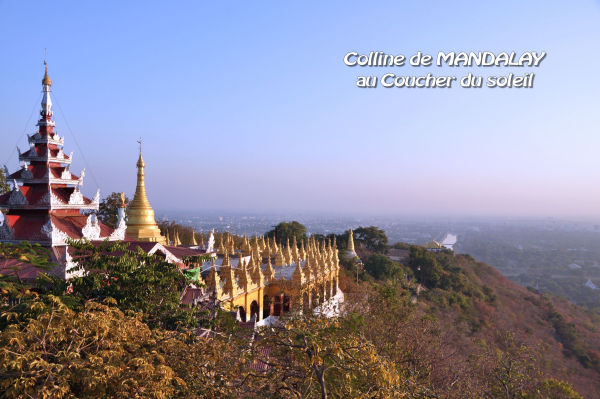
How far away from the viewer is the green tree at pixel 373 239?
69062mm

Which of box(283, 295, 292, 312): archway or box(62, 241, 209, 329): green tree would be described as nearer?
box(62, 241, 209, 329): green tree

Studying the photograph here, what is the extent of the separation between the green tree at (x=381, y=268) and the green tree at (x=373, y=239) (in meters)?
16.8

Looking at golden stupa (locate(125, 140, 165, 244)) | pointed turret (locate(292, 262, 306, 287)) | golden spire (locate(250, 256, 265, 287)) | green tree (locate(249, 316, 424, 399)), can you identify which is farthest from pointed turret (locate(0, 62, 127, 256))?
green tree (locate(249, 316, 424, 399))

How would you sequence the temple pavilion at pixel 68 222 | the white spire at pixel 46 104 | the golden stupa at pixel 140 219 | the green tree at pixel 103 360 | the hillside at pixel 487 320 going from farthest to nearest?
the hillside at pixel 487 320 → the golden stupa at pixel 140 219 → the white spire at pixel 46 104 → the temple pavilion at pixel 68 222 → the green tree at pixel 103 360

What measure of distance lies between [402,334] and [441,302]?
33.4 meters

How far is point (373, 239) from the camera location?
228ft

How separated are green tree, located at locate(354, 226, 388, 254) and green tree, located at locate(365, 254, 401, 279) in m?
16.8

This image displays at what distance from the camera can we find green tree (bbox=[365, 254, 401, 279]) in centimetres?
5060

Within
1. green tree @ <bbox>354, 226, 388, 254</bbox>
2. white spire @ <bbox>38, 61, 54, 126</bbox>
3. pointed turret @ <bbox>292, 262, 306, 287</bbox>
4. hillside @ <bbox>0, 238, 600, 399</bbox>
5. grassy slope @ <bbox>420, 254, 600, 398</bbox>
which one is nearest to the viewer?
hillside @ <bbox>0, 238, 600, 399</bbox>

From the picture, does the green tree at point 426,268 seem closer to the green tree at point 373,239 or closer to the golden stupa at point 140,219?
the green tree at point 373,239

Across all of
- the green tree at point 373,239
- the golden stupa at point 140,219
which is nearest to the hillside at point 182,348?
the golden stupa at point 140,219

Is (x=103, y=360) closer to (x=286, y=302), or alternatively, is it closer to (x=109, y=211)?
(x=286, y=302)

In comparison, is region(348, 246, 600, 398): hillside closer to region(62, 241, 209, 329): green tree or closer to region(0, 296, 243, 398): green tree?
region(62, 241, 209, 329): green tree

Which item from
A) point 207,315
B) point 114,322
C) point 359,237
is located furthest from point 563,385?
point 359,237
